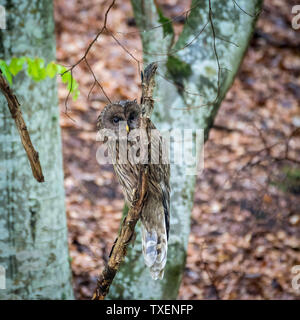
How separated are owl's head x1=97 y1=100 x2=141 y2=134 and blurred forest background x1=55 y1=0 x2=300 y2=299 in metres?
1.73

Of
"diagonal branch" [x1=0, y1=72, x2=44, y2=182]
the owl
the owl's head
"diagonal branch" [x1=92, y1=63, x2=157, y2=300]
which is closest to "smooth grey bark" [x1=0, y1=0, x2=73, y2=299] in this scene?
the owl

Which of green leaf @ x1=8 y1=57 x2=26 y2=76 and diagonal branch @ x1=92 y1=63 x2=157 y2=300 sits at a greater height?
green leaf @ x1=8 y1=57 x2=26 y2=76

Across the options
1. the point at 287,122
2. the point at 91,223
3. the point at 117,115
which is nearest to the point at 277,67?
the point at 287,122

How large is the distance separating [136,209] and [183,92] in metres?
1.45

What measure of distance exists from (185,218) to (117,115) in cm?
110

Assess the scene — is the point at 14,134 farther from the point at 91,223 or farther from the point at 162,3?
the point at 162,3

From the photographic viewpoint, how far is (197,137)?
3434 mm

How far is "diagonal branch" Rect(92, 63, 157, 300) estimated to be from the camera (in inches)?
73.7

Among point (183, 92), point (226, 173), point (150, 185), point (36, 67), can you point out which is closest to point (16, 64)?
point (36, 67)

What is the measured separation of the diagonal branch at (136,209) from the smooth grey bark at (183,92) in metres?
1.03

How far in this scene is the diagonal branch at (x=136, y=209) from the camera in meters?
1.87

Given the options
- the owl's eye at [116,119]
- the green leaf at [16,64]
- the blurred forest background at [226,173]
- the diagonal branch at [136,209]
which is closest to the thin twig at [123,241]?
the diagonal branch at [136,209]

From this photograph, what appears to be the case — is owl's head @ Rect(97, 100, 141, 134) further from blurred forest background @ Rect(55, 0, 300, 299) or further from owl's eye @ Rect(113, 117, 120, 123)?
blurred forest background @ Rect(55, 0, 300, 299)

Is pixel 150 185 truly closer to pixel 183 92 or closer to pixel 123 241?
pixel 123 241
